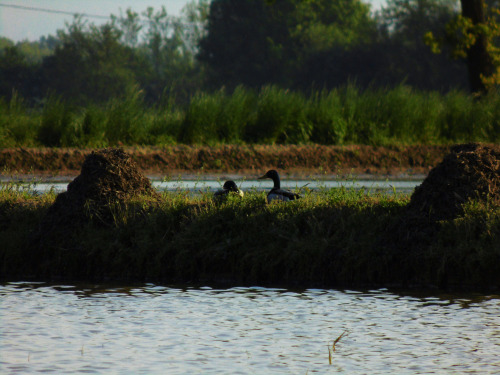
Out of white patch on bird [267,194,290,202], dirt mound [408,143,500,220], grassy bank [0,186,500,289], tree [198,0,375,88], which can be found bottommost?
grassy bank [0,186,500,289]

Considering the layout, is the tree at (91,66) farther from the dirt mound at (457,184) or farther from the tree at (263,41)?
the dirt mound at (457,184)

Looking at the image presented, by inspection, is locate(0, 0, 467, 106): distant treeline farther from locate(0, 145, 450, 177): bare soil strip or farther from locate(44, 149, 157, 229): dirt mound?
locate(44, 149, 157, 229): dirt mound

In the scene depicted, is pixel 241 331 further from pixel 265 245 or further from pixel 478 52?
pixel 478 52

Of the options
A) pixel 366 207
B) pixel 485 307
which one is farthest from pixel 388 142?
pixel 485 307

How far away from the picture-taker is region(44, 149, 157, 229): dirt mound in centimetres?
988

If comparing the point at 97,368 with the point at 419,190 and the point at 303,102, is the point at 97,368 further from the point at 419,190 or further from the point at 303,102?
the point at 303,102

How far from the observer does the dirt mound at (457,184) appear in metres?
8.82

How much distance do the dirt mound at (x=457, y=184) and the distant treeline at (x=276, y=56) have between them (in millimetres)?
41516

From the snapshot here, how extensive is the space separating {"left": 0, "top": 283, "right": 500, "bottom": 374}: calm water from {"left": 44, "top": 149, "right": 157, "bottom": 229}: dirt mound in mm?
1636

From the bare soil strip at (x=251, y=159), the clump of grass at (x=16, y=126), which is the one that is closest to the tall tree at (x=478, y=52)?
the bare soil strip at (x=251, y=159)

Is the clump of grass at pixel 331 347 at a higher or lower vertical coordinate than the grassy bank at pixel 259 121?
lower

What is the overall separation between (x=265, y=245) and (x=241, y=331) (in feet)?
8.55

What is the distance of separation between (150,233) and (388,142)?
12.8 m

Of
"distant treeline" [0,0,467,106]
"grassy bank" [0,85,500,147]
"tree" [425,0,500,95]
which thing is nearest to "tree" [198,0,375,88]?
"distant treeline" [0,0,467,106]
